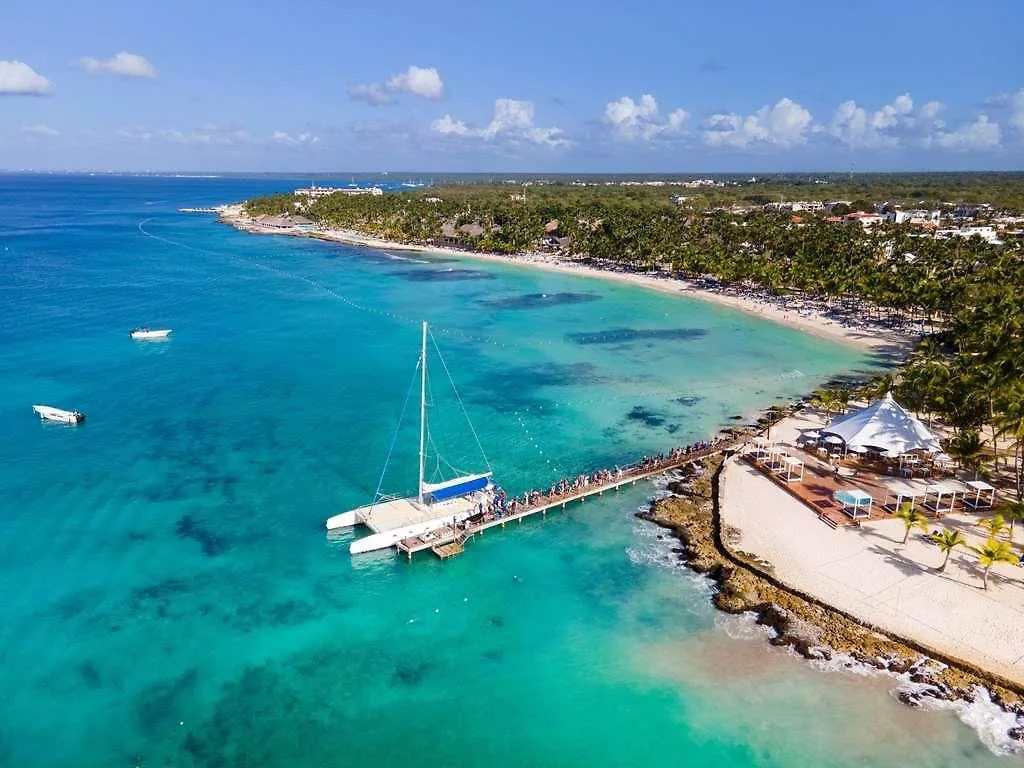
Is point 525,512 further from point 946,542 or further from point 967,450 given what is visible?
point 967,450

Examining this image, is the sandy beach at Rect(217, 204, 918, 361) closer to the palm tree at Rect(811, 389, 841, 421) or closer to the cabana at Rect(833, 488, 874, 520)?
the palm tree at Rect(811, 389, 841, 421)

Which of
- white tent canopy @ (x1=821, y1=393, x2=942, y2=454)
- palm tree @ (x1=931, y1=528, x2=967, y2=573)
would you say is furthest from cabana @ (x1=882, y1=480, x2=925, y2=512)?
palm tree @ (x1=931, y1=528, x2=967, y2=573)

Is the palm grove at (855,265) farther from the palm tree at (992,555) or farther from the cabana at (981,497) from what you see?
the palm tree at (992,555)

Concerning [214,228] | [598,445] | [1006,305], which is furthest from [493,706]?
[214,228]

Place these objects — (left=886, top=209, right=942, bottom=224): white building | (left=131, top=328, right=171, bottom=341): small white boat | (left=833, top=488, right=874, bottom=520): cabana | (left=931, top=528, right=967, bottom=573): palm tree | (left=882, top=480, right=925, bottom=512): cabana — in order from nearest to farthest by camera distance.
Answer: (left=931, top=528, right=967, bottom=573): palm tree → (left=833, top=488, right=874, bottom=520): cabana → (left=882, top=480, right=925, bottom=512): cabana → (left=131, top=328, right=171, bottom=341): small white boat → (left=886, top=209, right=942, bottom=224): white building

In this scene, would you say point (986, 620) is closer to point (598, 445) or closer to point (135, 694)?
point (598, 445)

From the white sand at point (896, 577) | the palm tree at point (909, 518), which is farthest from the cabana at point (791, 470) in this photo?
the palm tree at point (909, 518)

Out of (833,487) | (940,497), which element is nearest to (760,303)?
(833,487)

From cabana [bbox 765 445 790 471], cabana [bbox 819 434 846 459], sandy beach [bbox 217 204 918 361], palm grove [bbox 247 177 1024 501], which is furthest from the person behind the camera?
sandy beach [bbox 217 204 918 361]
